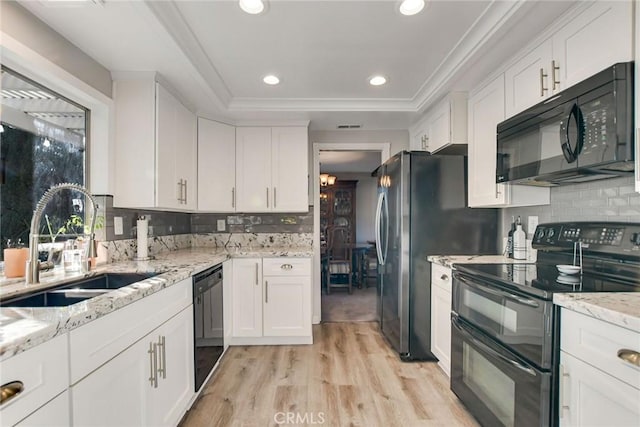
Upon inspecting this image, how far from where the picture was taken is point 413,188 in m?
2.54

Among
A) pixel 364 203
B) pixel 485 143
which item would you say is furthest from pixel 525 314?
pixel 364 203

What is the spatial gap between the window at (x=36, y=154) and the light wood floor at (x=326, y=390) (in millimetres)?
1438

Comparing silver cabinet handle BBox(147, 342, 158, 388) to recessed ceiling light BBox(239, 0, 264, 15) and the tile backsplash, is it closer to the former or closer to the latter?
recessed ceiling light BBox(239, 0, 264, 15)

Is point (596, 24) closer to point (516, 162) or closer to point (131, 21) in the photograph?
point (516, 162)

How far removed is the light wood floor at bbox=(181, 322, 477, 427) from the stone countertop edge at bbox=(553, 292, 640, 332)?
1122mm

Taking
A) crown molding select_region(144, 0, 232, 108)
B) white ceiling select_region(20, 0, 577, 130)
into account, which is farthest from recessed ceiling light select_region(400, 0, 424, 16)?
crown molding select_region(144, 0, 232, 108)

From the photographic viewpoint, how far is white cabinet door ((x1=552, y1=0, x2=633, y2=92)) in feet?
4.16

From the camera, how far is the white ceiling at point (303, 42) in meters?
1.59

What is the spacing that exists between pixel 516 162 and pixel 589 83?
547mm

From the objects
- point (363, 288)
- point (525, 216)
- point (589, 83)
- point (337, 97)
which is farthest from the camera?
point (363, 288)

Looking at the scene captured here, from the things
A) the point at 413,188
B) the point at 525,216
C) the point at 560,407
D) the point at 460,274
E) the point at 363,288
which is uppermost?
the point at 413,188

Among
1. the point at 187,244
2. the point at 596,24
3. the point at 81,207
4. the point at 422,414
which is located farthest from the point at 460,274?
the point at 187,244

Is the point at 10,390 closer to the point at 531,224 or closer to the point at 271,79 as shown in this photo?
the point at 271,79

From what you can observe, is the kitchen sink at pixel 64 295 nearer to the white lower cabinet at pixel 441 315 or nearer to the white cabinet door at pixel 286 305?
the white cabinet door at pixel 286 305
